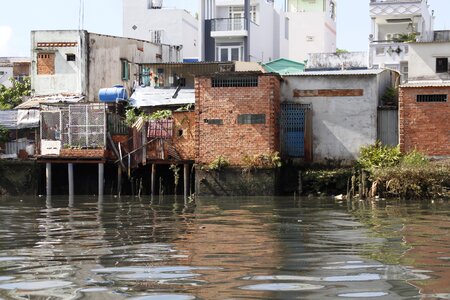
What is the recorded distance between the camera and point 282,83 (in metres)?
30.4

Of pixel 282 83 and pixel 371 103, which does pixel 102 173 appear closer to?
pixel 282 83

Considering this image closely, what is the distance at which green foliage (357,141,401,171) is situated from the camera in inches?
1107

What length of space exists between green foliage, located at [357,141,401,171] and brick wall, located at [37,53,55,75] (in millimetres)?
18386

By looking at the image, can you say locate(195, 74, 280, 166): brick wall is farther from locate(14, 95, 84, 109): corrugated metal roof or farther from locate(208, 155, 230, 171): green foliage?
locate(14, 95, 84, 109): corrugated metal roof

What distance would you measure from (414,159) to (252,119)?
18.7 ft

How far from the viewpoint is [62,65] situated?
41156 millimetres

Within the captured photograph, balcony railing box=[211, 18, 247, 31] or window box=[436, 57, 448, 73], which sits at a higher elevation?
balcony railing box=[211, 18, 247, 31]

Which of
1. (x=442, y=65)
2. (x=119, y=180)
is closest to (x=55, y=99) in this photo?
(x=119, y=180)

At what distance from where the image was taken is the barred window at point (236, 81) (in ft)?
95.6

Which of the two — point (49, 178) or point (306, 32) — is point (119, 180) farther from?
point (306, 32)

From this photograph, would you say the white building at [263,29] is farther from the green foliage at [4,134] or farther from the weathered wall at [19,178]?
the weathered wall at [19,178]

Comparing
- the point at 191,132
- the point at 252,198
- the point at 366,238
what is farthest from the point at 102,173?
the point at 366,238

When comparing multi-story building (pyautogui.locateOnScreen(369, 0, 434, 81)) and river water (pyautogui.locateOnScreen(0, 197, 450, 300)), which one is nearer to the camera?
river water (pyautogui.locateOnScreen(0, 197, 450, 300))

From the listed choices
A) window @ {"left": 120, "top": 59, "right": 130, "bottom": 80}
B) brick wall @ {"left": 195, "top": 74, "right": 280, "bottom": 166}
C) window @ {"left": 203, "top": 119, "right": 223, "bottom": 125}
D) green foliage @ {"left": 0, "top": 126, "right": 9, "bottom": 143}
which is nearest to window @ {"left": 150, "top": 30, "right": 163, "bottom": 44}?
window @ {"left": 120, "top": 59, "right": 130, "bottom": 80}
